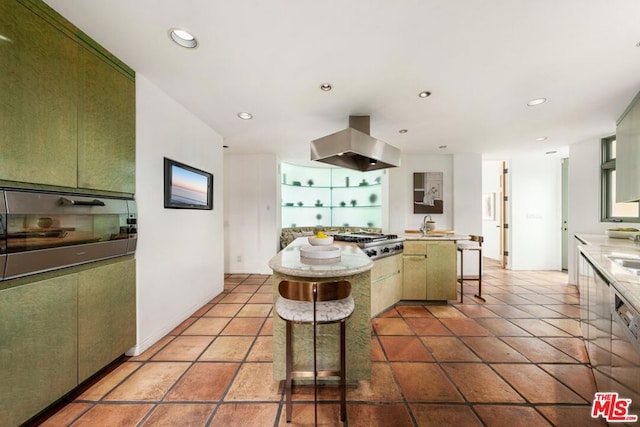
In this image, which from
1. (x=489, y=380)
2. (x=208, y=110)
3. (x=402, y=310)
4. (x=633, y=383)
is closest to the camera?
(x=633, y=383)

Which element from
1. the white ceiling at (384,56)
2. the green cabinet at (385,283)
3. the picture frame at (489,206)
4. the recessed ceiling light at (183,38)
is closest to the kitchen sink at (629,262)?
the white ceiling at (384,56)

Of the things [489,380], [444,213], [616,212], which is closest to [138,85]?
[489,380]

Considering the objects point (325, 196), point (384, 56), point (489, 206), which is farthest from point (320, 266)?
point (489, 206)

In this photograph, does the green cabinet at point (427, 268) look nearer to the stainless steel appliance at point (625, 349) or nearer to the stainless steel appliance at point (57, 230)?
the stainless steel appliance at point (625, 349)

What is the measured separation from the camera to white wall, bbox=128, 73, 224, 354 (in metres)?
2.02

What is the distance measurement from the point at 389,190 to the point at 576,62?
3139 millimetres

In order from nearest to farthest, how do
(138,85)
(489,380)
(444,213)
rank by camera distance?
(489,380)
(138,85)
(444,213)

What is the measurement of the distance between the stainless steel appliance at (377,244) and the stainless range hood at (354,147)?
908 mm

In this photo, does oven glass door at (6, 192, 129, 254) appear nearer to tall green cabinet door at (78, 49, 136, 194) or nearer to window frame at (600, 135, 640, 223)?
tall green cabinet door at (78, 49, 136, 194)

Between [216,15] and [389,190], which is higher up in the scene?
[216,15]

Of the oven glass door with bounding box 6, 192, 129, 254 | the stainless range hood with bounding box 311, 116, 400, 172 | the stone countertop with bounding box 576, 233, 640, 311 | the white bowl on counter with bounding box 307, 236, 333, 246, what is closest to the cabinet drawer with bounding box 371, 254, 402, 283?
the white bowl on counter with bounding box 307, 236, 333, 246

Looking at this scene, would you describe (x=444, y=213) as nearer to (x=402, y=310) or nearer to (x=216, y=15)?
(x=402, y=310)

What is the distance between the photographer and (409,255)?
314cm
